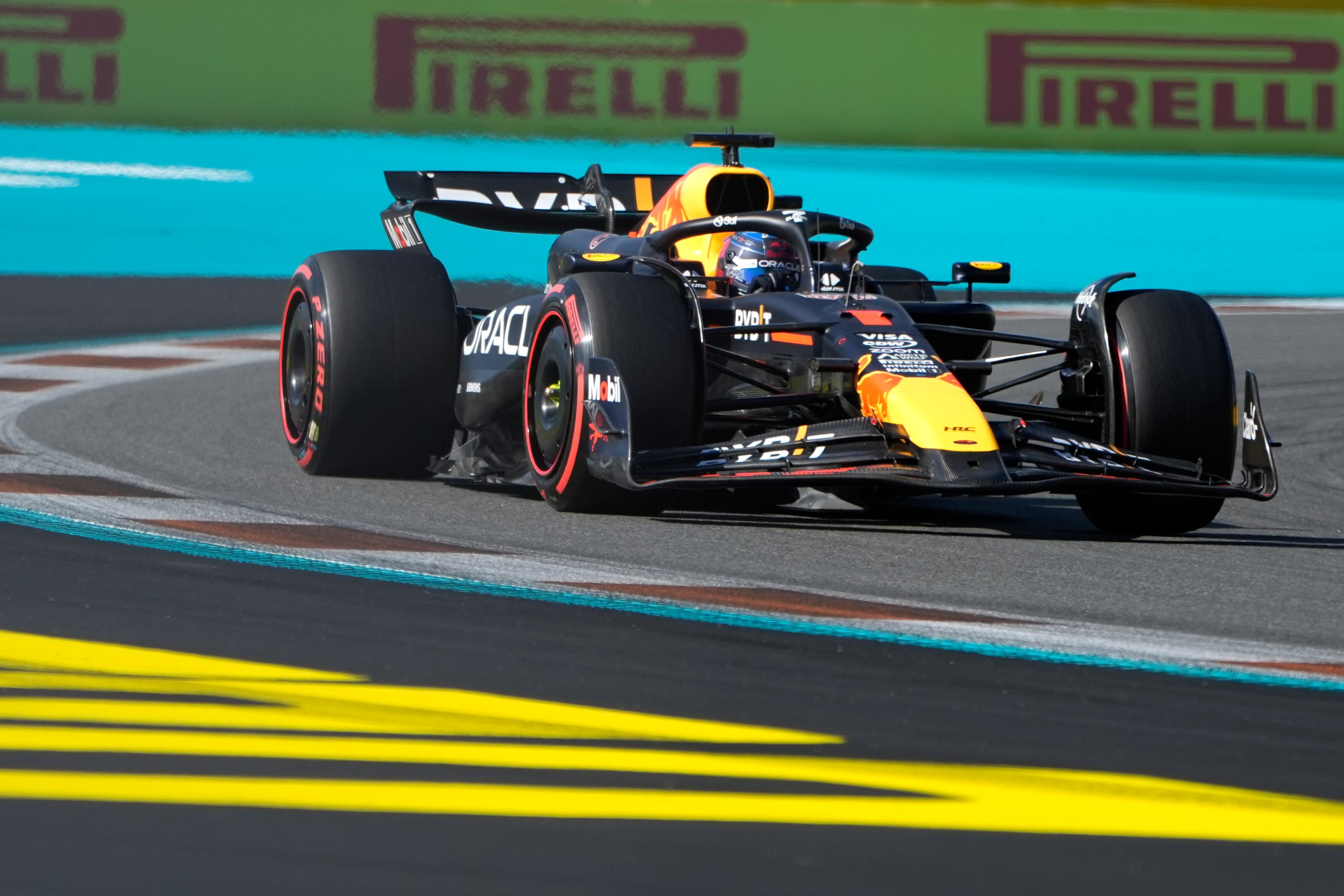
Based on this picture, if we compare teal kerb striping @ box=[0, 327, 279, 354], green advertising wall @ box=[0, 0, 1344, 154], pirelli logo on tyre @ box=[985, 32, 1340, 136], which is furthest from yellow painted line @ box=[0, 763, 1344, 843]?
pirelli logo on tyre @ box=[985, 32, 1340, 136]

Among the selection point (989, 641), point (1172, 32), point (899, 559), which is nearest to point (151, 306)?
point (899, 559)

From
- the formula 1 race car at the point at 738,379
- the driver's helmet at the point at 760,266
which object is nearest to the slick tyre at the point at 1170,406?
the formula 1 race car at the point at 738,379

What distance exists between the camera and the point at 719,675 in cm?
426

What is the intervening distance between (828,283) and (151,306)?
8113 mm

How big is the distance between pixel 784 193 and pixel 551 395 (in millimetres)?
12771

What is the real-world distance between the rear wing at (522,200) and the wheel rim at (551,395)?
5.22ft

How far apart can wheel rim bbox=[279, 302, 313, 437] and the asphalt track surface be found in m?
0.22

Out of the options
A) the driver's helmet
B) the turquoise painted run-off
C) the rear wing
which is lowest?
the driver's helmet

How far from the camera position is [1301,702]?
4148 mm

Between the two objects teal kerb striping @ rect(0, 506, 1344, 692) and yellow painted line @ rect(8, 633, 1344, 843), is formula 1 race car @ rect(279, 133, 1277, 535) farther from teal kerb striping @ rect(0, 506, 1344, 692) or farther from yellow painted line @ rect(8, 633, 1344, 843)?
yellow painted line @ rect(8, 633, 1344, 843)

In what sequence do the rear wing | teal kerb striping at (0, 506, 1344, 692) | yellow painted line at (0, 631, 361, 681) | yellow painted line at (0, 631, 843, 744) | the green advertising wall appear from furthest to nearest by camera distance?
1. the green advertising wall
2. the rear wing
3. teal kerb striping at (0, 506, 1344, 692)
4. yellow painted line at (0, 631, 361, 681)
5. yellow painted line at (0, 631, 843, 744)

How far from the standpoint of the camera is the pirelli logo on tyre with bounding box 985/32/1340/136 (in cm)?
2312

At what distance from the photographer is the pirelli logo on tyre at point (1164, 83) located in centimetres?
2312

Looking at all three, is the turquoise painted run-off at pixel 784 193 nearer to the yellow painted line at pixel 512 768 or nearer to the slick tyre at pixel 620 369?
the slick tyre at pixel 620 369
